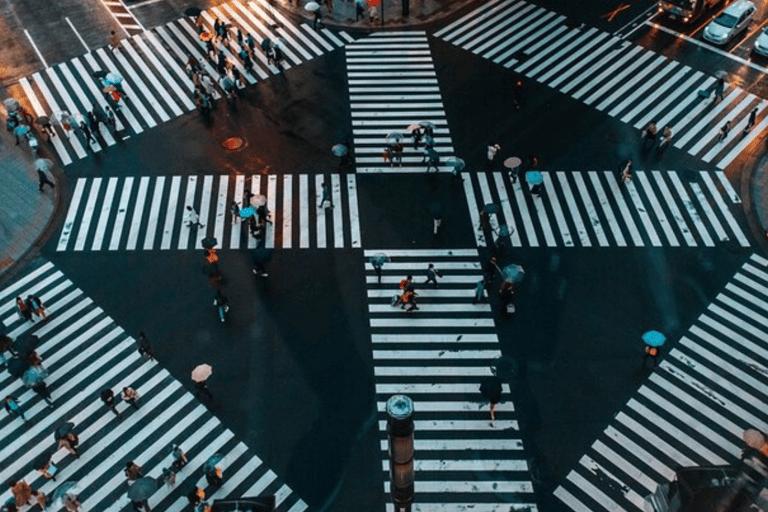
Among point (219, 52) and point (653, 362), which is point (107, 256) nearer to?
point (219, 52)

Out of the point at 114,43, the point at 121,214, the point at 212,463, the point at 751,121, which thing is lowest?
the point at 212,463

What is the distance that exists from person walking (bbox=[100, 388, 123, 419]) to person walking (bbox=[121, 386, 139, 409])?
18.3 inches

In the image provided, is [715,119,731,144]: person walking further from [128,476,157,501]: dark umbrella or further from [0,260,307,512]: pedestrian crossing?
[128,476,157,501]: dark umbrella

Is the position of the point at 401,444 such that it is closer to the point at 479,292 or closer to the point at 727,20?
the point at 479,292

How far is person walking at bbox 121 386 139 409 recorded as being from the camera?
3045 cm

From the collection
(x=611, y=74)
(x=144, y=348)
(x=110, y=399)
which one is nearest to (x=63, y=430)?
(x=110, y=399)

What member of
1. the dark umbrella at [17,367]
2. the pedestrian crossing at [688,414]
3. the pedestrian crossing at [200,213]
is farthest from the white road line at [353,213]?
the dark umbrella at [17,367]

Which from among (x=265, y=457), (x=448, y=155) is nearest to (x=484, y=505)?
(x=265, y=457)

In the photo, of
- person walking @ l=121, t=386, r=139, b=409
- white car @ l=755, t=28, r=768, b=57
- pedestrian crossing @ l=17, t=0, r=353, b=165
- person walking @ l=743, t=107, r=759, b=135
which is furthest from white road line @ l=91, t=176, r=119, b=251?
white car @ l=755, t=28, r=768, b=57

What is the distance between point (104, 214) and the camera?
39.3 meters

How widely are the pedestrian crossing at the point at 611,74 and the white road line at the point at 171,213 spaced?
2101cm

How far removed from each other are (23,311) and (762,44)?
45.4 m

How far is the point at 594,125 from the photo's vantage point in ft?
144

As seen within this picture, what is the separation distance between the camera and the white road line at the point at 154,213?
37.8 meters
